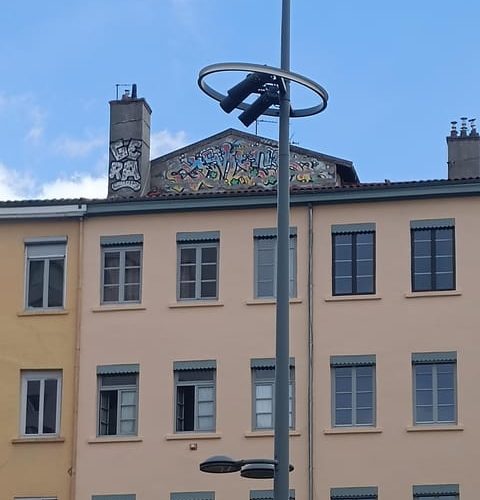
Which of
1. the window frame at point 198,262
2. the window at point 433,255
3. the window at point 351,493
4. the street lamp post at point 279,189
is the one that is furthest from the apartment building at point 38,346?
the street lamp post at point 279,189

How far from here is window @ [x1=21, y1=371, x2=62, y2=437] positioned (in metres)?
35.8

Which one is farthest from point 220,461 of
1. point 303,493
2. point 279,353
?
point 303,493

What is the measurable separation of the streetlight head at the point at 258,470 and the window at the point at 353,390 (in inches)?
571

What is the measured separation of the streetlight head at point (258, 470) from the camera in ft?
64.1

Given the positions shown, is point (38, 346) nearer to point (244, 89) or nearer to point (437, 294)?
point (437, 294)

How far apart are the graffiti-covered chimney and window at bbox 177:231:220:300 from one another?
247cm

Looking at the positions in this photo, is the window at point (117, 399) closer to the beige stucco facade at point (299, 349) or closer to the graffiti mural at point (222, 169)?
the beige stucco facade at point (299, 349)

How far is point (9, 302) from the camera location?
36.6 meters

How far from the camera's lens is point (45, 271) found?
3678cm

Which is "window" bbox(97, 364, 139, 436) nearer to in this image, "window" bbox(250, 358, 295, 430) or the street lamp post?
"window" bbox(250, 358, 295, 430)

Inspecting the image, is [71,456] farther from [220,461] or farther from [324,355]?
[220,461]

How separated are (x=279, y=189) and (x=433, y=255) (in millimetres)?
15286

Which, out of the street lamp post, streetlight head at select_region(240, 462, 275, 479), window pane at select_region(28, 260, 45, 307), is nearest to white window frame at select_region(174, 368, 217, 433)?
window pane at select_region(28, 260, 45, 307)

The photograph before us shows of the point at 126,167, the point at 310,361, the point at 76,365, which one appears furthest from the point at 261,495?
the point at 126,167
